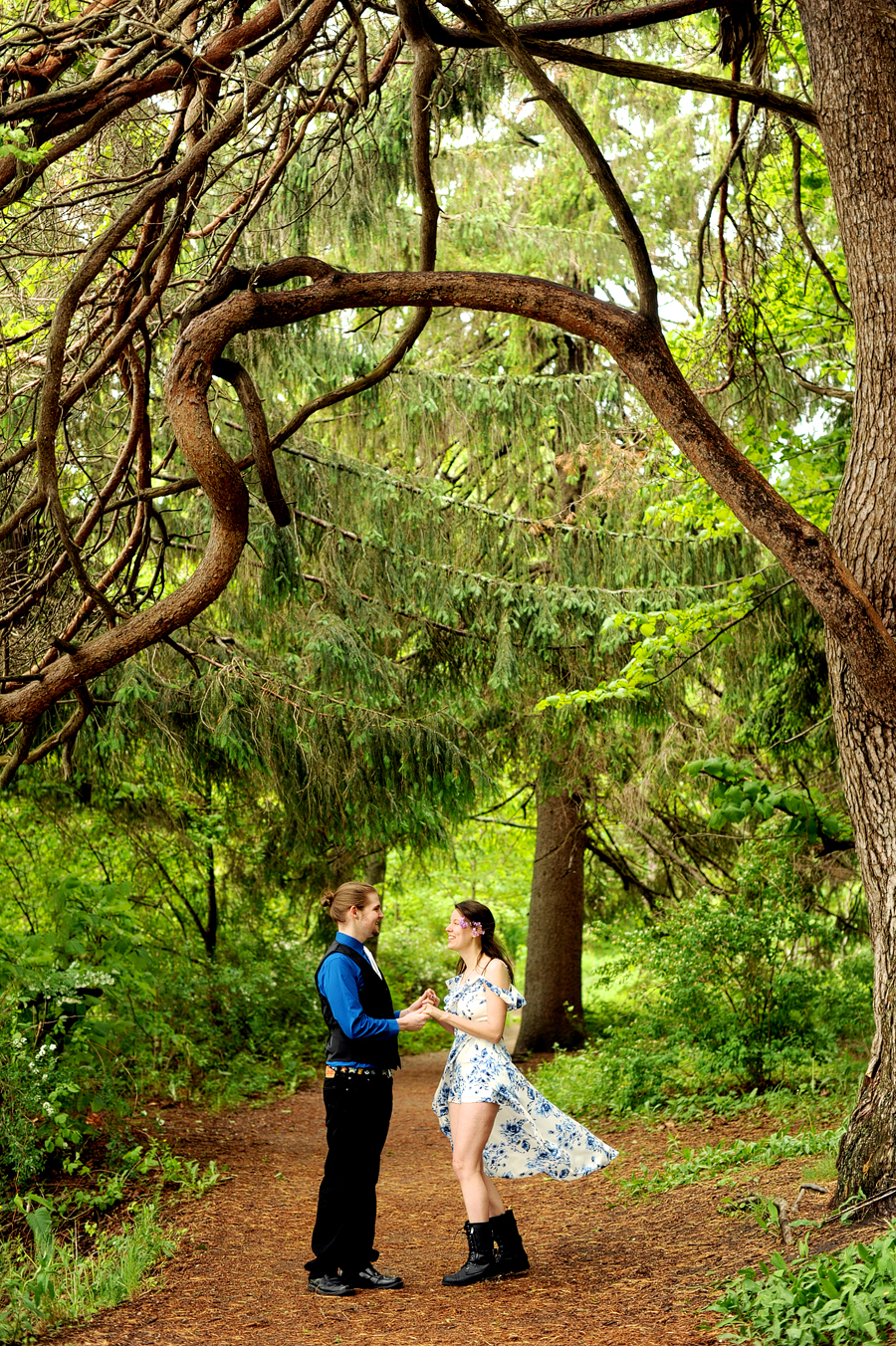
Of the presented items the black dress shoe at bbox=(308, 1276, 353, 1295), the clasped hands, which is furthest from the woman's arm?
the black dress shoe at bbox=(308, 1276, 353, 1295)

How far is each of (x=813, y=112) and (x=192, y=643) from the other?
4.92 meters

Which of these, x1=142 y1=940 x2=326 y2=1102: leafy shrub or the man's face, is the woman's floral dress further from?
x1=142 y1=940 x2=326 y2=1102: leafy shrub

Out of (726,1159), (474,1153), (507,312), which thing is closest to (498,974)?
(474,1153)

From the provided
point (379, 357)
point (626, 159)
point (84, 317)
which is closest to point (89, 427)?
point (84, 317)

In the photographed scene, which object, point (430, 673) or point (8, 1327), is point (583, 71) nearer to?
point (430, 673)

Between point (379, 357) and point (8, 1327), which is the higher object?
point (379, 357)

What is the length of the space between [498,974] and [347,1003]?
2.11ft

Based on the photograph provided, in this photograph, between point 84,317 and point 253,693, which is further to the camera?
point 253,693

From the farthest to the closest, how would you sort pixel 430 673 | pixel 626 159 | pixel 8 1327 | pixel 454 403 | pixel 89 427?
pixel 626 159 < pixel 454 403 < pixel 430 673 < pixel 89 427 < pixel 8 1327

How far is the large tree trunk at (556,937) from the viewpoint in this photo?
42.8 feet

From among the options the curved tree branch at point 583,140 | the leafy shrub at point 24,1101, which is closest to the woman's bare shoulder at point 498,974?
the leafy shrub at point 24,1101

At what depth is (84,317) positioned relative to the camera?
6.10m

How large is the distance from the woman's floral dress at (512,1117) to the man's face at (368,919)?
0.44 metres

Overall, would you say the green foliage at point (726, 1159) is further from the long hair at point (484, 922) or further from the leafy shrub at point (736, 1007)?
the long hair at point (484, 922)
